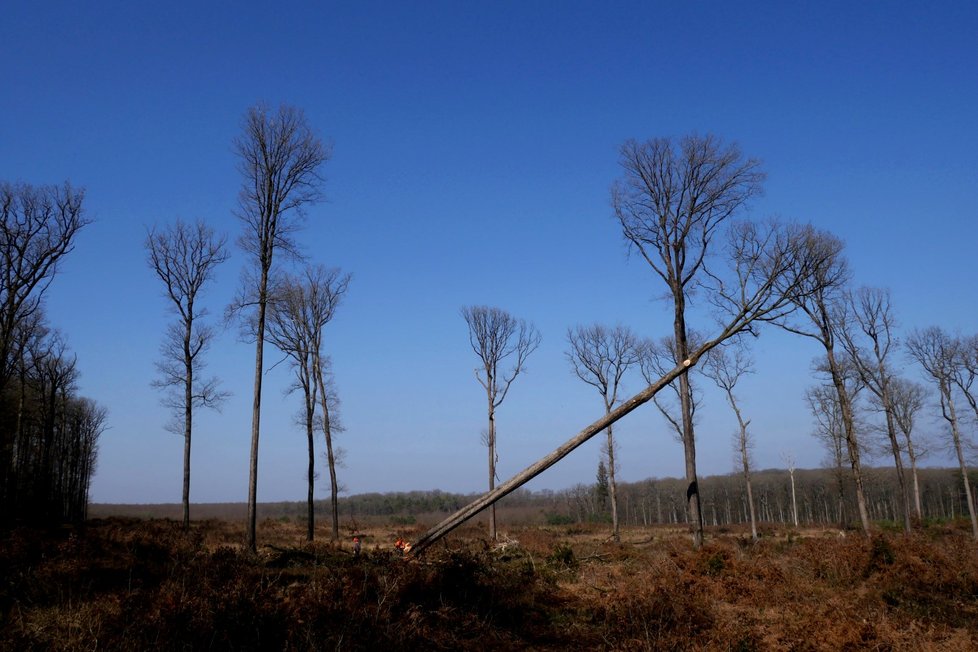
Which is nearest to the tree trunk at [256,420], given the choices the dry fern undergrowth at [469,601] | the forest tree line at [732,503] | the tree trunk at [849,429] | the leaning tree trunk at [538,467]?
the dry fern undergrowth at [469,601]

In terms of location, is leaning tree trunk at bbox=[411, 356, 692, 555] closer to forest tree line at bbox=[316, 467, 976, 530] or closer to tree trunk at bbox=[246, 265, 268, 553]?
tree trunk at bbox=[246, 265, 268, 553]

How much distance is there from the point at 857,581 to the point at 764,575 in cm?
220

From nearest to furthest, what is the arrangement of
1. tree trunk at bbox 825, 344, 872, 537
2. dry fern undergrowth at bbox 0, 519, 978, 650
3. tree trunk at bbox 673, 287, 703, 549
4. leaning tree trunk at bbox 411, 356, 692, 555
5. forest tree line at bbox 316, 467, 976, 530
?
dry fern undergrowth at bbox 0, 519, 978, 650 < leaning tree trunk at bbox 411, 356, 692, 555 < tree trunk at bbox 673, 287, 703, 549 < tree trunk at bbox 825, 344, 872, 537 < forest tree line at bbox 316, 467, 976, 530

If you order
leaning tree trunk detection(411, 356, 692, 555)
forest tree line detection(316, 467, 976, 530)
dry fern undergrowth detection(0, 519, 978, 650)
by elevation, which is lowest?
forest tree line detection(316, 467, 976, 530)

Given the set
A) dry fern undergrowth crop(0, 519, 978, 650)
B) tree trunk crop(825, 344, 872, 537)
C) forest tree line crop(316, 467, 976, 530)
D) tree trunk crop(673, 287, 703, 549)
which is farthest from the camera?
forest tree line crop(316, 467, 976, 530)

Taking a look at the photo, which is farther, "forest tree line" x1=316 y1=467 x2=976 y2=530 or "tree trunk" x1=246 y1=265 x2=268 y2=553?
"forest tree line" x1=316 y1=467 x2=976 y2=530

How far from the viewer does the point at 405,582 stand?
9961 millimetres

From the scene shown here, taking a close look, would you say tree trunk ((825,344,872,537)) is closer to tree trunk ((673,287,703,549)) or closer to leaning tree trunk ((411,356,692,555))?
tree trunk ((673,287,703,549))

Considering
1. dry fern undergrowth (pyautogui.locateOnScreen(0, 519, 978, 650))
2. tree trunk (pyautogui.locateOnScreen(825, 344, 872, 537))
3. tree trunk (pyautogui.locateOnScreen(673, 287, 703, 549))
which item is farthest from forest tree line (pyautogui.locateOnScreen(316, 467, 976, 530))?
dry fern undergrowth (pyautogui.locateOnScreen(0, 519, 978, 650))

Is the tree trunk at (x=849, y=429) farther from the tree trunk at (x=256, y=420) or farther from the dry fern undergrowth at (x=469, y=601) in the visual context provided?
the tree trunk at (x=256, y=420)

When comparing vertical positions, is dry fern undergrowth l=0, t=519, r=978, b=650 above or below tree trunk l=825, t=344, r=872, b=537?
below

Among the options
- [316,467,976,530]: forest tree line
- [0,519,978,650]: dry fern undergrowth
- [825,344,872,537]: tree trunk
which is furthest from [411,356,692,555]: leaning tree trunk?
[316,467,976,530]: forest tree line

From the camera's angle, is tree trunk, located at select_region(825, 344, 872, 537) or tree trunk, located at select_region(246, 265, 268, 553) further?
tree trunk, located at select_region(825, 344, 872, 537)

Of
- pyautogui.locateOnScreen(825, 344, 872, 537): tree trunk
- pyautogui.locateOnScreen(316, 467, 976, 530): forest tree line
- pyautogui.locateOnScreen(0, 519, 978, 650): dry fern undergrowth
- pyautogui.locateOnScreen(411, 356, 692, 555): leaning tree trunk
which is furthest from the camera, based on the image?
pyautogui.locateOnScreen(316, 467, 976, 530): forest tree line
